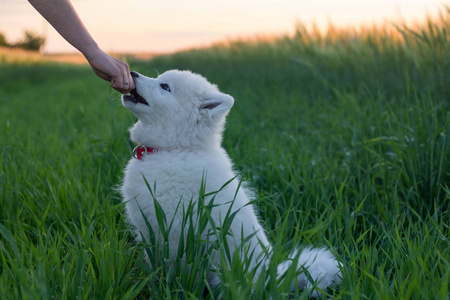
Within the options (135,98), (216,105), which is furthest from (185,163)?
(135,98)

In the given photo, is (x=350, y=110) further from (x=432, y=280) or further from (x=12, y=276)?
(x=12, y=276)

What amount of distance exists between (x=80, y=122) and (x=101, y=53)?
4.26 meters

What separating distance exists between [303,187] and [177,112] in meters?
1.37

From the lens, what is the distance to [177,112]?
8.00 ft

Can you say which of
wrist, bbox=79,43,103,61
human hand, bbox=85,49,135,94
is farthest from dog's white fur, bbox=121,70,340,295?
wrist, bbox=79,43,103,61

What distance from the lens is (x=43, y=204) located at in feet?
8.88

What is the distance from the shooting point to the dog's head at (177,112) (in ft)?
7.78

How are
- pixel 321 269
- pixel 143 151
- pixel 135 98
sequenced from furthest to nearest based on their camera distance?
pixel 135 98 < pixel 143 151 < pixel 321 269

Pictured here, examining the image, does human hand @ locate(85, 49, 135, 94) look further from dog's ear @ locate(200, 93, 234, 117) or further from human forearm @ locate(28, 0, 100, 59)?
dog's ear @ locate(200, 93, 234, 117)

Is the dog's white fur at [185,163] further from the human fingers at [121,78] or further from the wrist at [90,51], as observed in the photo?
the wrist at [90,51]

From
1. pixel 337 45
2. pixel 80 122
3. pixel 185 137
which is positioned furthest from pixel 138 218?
pixel 337 45

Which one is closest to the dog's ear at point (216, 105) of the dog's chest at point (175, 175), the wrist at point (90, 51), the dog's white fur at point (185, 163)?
the dog's white fur at point (185, 163)

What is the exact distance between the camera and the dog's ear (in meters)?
2.32

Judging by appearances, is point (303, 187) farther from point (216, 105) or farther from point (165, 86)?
point (165, 86)
